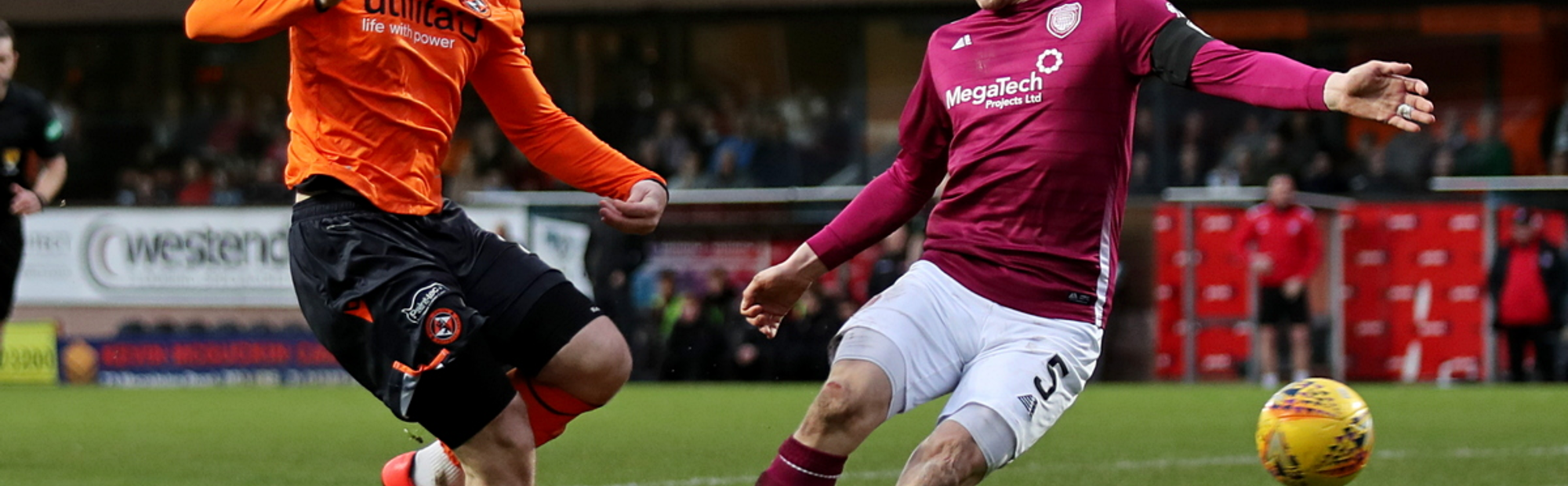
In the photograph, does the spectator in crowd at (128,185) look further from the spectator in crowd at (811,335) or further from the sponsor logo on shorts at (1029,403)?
the sponsor logo on shorts at (1029,403)

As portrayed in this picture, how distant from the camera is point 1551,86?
882 inches

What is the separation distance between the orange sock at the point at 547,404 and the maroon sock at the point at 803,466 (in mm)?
795

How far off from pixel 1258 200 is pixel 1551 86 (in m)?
5.32

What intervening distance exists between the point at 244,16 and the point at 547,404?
1373mm

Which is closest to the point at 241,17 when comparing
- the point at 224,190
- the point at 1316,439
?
the point at 1316,439

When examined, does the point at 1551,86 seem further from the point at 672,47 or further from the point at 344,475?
the point at 344,475

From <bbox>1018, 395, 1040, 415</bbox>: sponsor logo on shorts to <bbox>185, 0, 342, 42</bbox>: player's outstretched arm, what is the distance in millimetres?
2000

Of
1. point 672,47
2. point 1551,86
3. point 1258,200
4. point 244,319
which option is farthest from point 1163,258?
point 244,319

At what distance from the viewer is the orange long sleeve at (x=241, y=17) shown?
4762mm

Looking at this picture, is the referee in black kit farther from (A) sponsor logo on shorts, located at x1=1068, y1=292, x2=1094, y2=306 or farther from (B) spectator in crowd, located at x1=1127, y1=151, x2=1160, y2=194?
(B) spectator in crowd, located at x1=1127, y1=151, x2=1160, y2=194

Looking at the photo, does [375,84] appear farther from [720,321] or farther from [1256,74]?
[720,321]

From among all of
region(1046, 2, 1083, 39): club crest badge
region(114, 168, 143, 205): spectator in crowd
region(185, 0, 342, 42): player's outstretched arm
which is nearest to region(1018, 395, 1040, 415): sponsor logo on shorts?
region(1046, 2, 1083, 39): club crest badge

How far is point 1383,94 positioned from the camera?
13.7 feet

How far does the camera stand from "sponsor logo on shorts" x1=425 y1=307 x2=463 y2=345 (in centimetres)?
477
